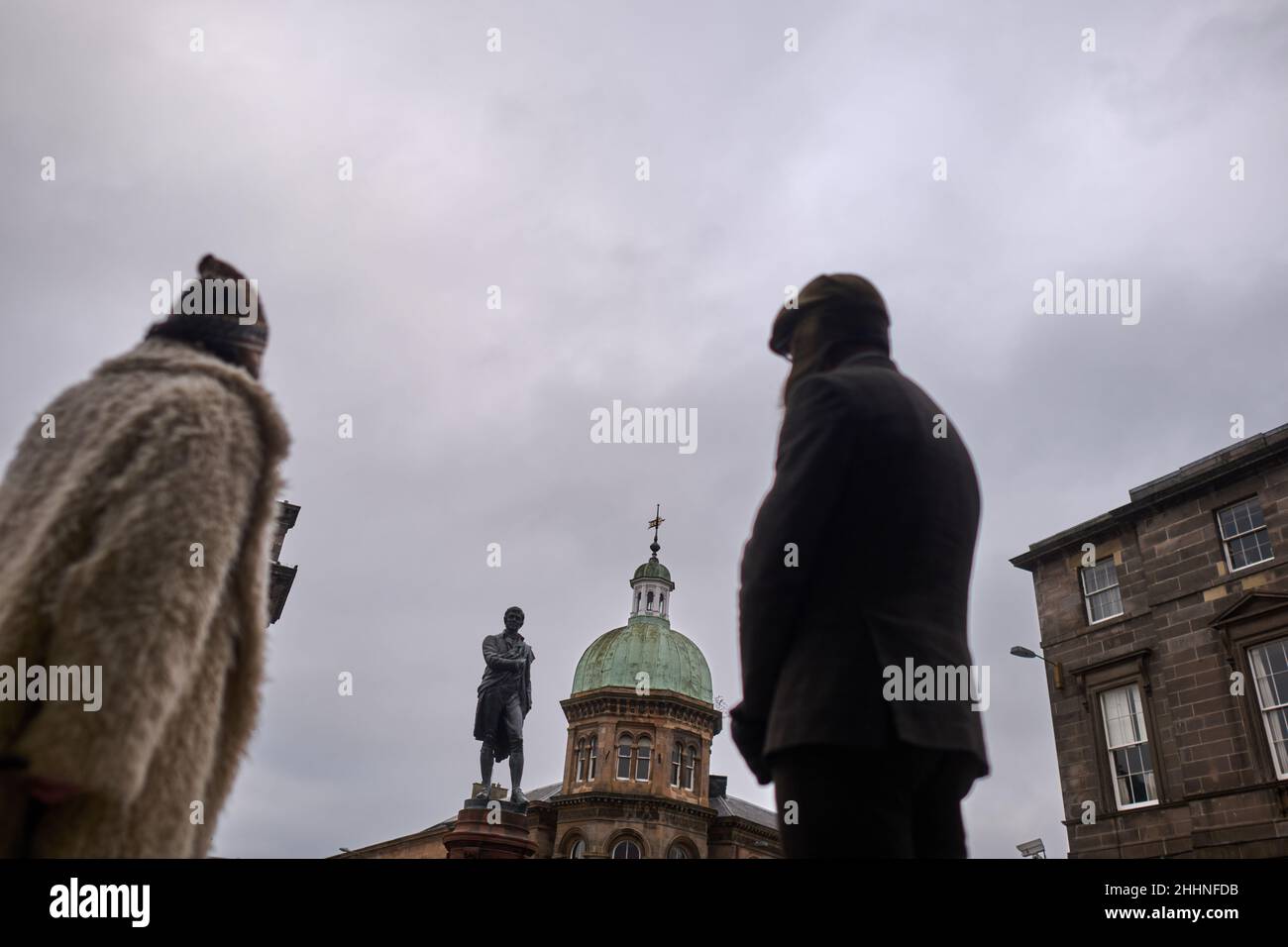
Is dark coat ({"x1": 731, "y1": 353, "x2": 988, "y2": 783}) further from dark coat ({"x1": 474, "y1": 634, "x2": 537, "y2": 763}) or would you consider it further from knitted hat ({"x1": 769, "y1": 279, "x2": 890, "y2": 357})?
dark coat ({"x1": 474, "y1": 634, "x2": 537, "y2": 763})

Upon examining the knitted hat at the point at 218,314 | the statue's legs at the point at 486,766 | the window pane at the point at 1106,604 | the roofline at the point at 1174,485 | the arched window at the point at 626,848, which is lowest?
the arched window at the point at 626,848

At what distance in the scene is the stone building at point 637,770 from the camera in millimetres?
42188

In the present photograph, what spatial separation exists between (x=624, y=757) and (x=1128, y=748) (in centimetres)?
2867

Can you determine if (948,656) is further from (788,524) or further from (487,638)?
(487,638)

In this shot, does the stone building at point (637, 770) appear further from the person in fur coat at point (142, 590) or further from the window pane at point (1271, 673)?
the person in fur coat at point (142, 590)

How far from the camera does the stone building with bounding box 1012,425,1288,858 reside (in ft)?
57.7

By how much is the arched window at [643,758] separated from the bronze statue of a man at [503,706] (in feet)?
100

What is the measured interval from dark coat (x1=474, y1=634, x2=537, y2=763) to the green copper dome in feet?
104

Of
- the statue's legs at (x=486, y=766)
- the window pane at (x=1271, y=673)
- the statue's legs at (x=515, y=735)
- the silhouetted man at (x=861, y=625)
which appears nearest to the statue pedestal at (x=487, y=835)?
the statue's legs at (x=486, y=766)

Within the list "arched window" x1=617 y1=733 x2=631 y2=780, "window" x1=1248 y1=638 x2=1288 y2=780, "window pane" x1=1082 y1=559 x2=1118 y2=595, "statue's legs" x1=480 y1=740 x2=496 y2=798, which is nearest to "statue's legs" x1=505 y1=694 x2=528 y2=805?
"statue's legs" x1=480 y1=740 x2=496 y2=798

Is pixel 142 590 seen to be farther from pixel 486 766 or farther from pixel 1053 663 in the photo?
pixel 1053 663

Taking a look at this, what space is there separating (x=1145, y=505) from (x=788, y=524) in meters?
22.1
